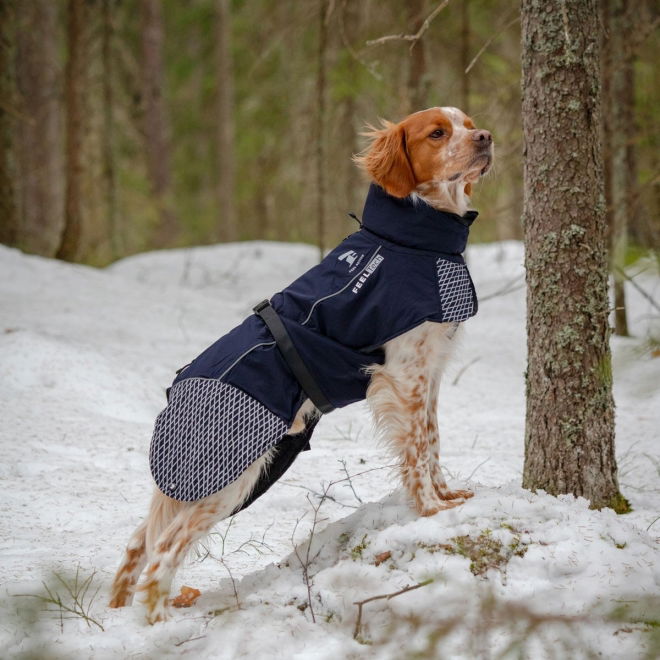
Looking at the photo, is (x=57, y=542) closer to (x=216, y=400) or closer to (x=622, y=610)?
(x=216, y=400)

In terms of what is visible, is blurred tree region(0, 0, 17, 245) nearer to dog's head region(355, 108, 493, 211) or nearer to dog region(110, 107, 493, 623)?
dog's head region(355, 108, 493, 211)

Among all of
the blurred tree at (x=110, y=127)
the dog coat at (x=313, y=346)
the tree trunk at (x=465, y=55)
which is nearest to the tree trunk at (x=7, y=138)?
the blurred tree at (x=110, y=127)

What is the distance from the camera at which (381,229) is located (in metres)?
3.27

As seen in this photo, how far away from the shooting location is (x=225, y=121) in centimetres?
1834

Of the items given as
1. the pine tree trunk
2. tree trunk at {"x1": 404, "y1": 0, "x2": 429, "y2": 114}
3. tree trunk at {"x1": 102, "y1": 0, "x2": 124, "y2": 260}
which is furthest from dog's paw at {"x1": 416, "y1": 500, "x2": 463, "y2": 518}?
the pine tree trunk

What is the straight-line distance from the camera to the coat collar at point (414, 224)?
3230 mm

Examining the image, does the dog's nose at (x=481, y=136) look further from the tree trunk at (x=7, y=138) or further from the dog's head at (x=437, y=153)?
the tree trunk at (x=7, y=138)

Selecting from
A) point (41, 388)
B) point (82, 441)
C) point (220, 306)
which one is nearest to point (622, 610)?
point (82, 441)

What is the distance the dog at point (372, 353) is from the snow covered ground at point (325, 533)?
23cm

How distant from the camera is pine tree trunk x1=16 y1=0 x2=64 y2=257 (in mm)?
14922

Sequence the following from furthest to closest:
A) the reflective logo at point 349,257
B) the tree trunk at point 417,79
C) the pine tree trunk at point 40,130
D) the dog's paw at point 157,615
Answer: the pine tree trunk at point 40,130 < the tree trunk at point 417,79 < the reflective logo at point 349,257 < the dog's paw at point 157,615

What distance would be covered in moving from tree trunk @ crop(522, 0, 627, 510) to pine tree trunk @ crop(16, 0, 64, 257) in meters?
12.5

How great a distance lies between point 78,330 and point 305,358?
4.84 m

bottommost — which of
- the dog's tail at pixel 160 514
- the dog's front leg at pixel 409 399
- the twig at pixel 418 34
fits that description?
the dog's tail at pixel 160 514
